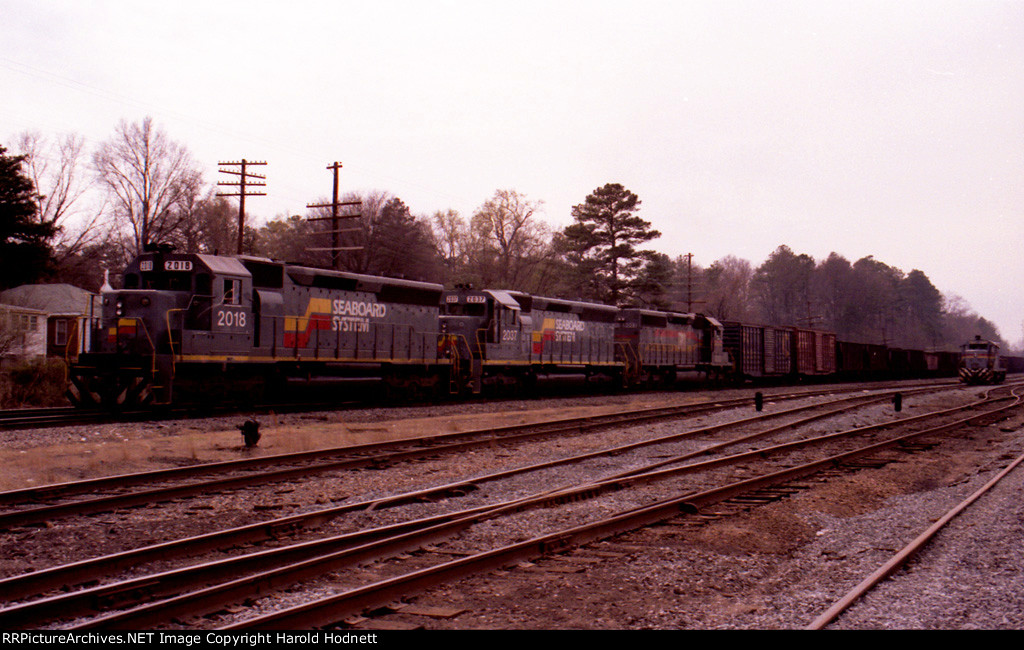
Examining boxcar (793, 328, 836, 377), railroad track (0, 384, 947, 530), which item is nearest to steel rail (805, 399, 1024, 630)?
railroad track (0, 384, 947, 530)

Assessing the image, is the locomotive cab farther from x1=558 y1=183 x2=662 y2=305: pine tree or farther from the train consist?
x1=558 y1=183 x2=662 y2=305: pine tree

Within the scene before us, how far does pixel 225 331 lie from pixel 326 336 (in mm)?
2977

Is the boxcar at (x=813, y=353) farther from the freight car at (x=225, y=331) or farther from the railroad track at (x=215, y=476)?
the railroad track at (x=215, y=476)

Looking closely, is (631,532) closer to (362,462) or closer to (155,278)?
(362,462)

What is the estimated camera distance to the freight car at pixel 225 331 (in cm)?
1483

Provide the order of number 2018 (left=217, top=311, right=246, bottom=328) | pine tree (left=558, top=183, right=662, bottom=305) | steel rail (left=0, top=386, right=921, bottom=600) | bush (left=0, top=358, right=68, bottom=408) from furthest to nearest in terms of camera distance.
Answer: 1. pine tree (left=558, top=183, right=662, bottom=305)
2. bush (left=0, top=358, right=68, bottom=408)
3. number 2018 (left=217, top=311, right=246, bottom=328)
4. steel rail (left=0, top=386, right=921, bottom=600)

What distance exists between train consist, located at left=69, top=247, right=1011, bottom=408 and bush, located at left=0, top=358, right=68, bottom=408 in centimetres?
754

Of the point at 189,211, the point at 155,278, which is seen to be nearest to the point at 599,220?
the point at 189,211

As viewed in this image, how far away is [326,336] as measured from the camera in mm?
18391

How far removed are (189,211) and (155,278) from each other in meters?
45.1

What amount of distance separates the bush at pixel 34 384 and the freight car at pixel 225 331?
259 inches

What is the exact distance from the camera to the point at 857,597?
5242mm

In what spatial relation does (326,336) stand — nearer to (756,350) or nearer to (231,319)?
(231,319)

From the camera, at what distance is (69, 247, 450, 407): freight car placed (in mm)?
14828
